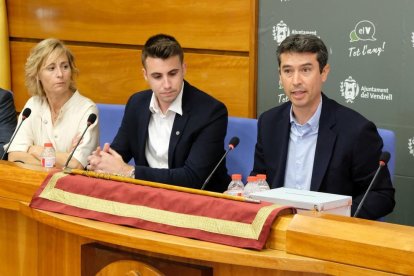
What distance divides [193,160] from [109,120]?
41.0 inches

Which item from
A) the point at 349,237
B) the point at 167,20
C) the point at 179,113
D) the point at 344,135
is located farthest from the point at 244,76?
the point at 349,237

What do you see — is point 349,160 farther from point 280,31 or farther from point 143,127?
point 280,31

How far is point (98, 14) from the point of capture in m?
5.27

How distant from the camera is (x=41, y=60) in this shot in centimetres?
414

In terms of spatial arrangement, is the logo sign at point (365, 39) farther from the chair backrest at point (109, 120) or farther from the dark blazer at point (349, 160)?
the chair backrest at point (109, 120)

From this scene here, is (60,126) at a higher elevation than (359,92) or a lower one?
lower

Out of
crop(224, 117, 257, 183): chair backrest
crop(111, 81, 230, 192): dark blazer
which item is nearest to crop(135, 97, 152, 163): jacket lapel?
crop(111, 81, 230, 192): dark blazer

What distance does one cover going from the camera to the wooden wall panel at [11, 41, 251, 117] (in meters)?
4.73

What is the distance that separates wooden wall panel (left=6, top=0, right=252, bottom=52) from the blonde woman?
0.94 m

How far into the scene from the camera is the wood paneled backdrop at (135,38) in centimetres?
470

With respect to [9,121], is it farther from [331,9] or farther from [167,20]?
A: [331,9]

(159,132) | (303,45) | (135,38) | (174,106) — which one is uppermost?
(135,38)

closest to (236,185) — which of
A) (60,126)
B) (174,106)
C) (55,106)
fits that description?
(174,106)

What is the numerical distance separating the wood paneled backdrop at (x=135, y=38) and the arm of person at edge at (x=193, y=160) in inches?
40.5
